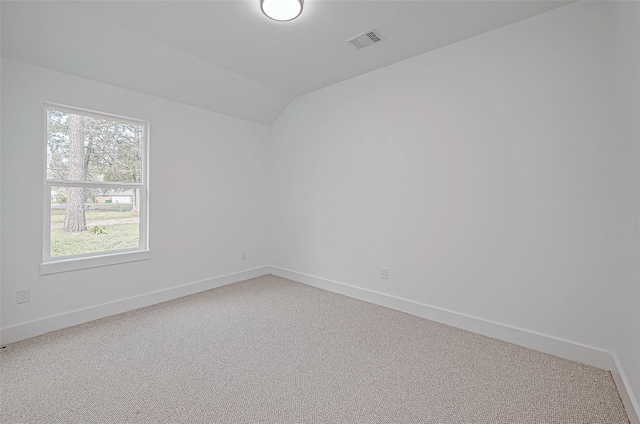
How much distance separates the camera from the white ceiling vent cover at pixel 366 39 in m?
2.70

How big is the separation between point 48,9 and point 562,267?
4.52 metres

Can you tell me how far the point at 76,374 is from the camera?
79.9 inches

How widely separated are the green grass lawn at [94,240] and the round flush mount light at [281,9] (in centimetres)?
263

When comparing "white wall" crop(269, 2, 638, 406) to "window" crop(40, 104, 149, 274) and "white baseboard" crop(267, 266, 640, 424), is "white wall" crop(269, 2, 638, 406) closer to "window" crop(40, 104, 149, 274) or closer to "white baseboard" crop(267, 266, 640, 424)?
"white baseboard" crop(267, 266, 640, 424)

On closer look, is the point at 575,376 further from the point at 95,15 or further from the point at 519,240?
the point at 95,15

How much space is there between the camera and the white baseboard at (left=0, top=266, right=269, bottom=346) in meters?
2.52

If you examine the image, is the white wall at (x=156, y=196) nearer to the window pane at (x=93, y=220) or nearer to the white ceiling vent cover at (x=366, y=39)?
the window pane at (x=93, y=220)

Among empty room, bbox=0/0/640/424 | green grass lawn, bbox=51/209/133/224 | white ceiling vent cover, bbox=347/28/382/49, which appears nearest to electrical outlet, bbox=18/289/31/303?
empty room, bbox=0/0/640/424

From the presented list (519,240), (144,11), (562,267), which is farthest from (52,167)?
(562,267)

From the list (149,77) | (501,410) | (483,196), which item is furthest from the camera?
(149,77)

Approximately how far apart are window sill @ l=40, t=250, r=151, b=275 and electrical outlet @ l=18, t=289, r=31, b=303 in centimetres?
18

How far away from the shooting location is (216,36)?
8.90 ft

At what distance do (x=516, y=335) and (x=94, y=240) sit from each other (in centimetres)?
420

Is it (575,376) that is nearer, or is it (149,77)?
(575,376)
